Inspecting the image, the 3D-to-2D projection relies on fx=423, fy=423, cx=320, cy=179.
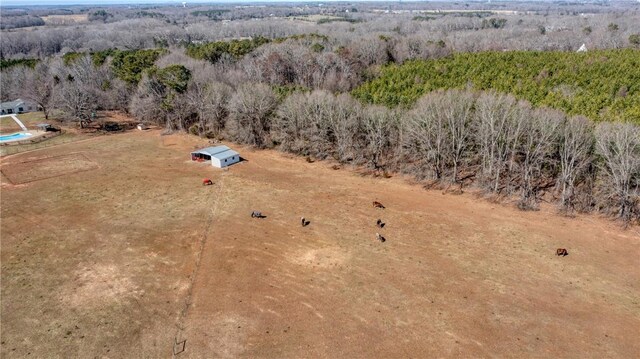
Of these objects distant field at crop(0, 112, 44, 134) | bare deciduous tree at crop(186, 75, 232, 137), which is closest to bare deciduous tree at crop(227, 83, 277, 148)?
bare deciduous tree at crop(186, 75, 232, 137)

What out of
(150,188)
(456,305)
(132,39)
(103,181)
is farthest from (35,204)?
(132,39)

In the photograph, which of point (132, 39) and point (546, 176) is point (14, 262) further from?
point (132, 39)

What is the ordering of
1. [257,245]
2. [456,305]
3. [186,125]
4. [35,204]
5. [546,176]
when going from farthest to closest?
1. [186,125]
2. [546,176]
3. [35,204]
4. [257,245]
5. [456,305]

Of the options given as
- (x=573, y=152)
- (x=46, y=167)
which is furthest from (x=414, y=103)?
(x=46, y=167)

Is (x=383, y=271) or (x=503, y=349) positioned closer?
(x=503, y=349)

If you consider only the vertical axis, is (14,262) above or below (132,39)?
below

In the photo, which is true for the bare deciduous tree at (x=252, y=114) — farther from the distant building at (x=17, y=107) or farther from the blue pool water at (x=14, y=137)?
the distant building at (x=17, y=107)
